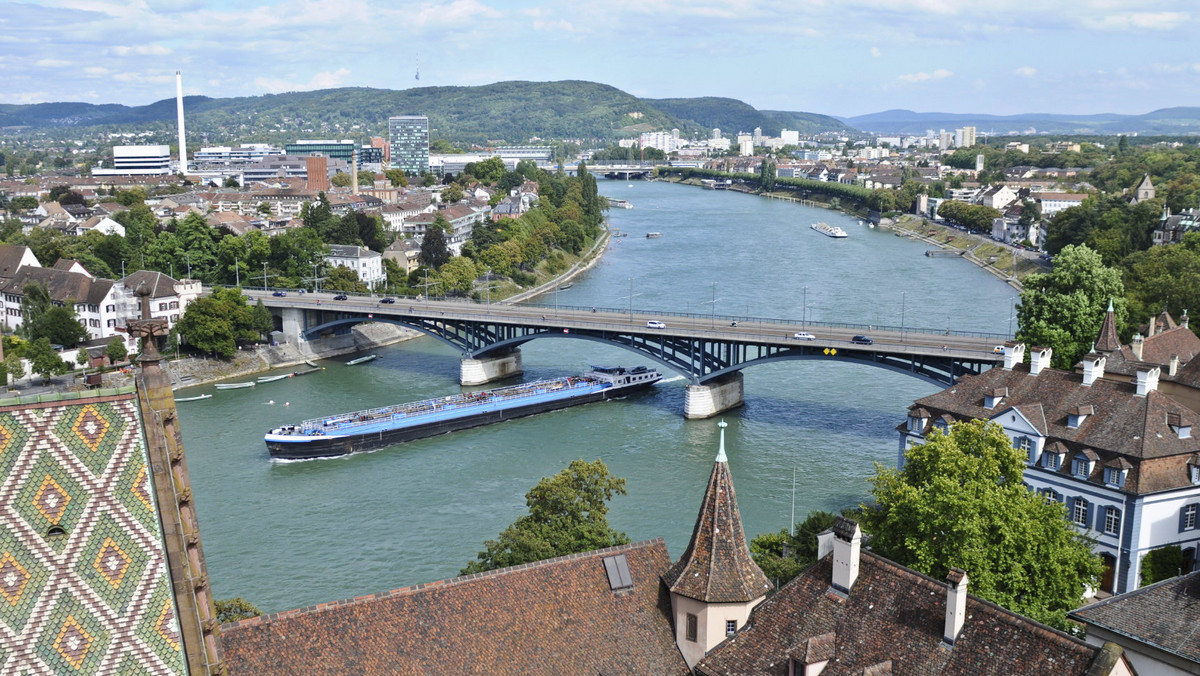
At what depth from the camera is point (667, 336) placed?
51.1 meters

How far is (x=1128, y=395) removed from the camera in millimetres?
28891

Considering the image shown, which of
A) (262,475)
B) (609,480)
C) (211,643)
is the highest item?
(211,643)

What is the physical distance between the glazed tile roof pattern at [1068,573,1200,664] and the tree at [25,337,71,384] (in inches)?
1899

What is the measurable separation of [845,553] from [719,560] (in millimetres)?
1856

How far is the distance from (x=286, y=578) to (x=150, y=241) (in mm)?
56056

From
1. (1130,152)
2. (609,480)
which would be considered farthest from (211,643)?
(1130,152)

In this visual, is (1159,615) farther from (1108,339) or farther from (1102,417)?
(1108,339)

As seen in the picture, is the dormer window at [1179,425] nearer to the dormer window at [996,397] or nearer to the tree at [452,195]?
the dormer window at [996,397]

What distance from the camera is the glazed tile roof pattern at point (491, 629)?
14.5 m

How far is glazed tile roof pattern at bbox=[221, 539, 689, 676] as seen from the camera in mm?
14477

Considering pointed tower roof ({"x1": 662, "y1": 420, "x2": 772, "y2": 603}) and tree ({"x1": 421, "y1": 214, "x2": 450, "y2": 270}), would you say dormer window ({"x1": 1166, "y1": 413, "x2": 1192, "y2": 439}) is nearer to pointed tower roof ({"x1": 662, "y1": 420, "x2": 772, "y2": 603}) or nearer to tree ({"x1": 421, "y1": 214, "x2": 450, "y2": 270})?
pointed tower roof ({"x1": 662, "y1": 420, "x2": 772, "y2": 603})

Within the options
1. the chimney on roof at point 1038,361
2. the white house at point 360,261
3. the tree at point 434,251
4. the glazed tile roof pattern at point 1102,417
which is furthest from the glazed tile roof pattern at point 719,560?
the tree at point 434,251

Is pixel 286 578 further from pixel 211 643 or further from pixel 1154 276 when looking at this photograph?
pixel 1154 276

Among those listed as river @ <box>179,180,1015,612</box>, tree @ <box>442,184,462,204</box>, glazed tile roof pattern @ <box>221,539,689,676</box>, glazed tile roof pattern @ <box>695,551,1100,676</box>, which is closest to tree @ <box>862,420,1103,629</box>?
glazed tile roof pattern @ <box>695,551,1100,676</box>
